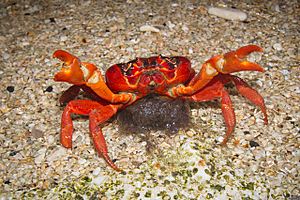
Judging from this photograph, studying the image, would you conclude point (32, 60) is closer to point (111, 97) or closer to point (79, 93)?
point (79, 93)

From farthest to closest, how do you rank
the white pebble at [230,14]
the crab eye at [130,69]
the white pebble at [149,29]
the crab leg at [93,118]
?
1. the white pebble at [230,14]
2. the white pebble at [149,29]
3. the crab leg at [93,118]
4. the crab eye at [130,69]

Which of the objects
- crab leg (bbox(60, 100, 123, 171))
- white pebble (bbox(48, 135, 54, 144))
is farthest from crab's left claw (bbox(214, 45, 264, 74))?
white pebble (bbox(48, 135, 54, 144))

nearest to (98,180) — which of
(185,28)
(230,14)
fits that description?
(185,28)

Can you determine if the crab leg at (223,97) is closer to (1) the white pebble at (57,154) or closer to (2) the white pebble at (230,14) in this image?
(1) the white pebble at (57,154)

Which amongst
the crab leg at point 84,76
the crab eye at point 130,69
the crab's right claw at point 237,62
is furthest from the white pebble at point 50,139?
the crab's right claw at point 237,62

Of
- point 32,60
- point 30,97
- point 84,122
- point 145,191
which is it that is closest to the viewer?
point 145,191

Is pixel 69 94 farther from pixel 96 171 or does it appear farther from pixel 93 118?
pixel 96 171

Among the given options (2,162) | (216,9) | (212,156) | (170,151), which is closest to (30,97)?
(2,162)
